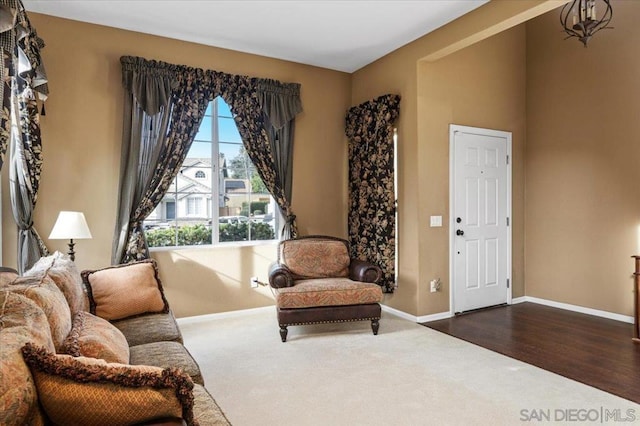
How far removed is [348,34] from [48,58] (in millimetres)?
2941

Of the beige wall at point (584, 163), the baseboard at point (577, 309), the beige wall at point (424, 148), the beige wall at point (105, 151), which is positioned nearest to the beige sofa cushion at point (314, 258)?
the beige wall at point (105, 151)

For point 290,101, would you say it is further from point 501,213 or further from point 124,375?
point 124,375

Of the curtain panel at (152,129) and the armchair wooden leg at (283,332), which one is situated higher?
the curtain panel at (152,129)

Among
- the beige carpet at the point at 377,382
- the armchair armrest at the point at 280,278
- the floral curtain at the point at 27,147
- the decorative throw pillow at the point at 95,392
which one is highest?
the floral curtain at the point at 27,147

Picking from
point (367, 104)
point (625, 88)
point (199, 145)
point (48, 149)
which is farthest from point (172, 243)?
point (625, 88)

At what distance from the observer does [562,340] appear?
142 inches

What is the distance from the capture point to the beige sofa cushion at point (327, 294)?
3699mm

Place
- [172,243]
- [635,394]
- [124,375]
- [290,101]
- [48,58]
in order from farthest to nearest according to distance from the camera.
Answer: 1. [290,101]
2. [172,243]
3. [48,58]
4. [635,394]
5. [124,375]

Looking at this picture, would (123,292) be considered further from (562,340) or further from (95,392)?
(562,340)

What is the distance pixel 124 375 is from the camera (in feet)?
3.86

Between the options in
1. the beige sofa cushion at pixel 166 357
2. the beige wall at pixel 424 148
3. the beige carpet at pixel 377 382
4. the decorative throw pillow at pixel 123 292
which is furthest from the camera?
the beige wall at pixel 424 148

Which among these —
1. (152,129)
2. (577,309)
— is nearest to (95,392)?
(152,129)

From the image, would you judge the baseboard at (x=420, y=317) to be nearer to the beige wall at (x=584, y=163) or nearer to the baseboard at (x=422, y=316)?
the baseboard at (x=422, y=316)

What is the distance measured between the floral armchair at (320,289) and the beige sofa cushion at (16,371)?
2.50 m
